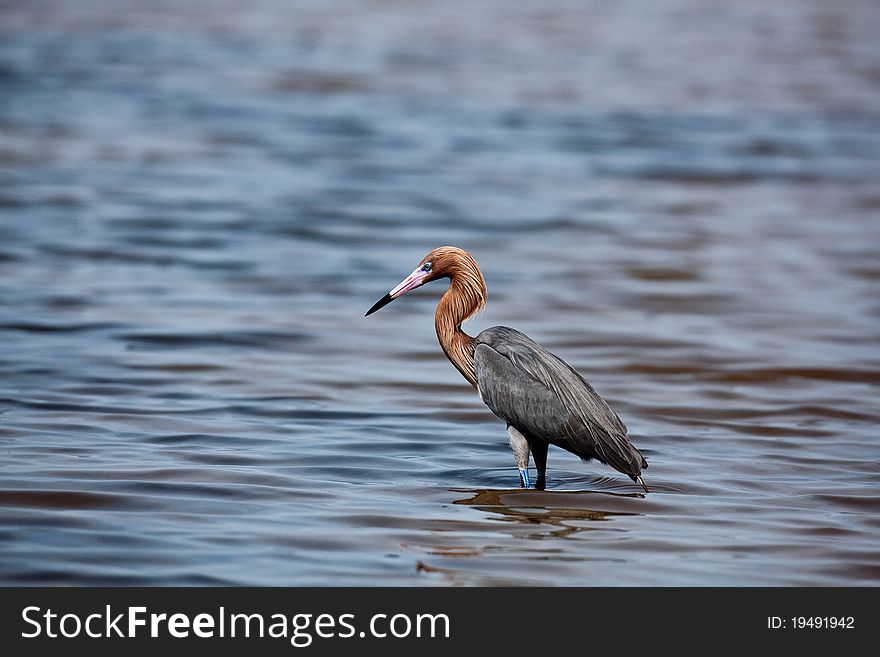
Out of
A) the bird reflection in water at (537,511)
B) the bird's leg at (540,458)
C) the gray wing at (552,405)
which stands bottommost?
the bird reflection in water at (537,511)

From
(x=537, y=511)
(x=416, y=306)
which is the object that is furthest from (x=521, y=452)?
(x=416, y=306)

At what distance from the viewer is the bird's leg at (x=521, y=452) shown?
7.68 meters

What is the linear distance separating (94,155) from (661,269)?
30.0 ft

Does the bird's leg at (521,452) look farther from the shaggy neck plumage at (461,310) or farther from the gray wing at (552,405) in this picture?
the shaggy neck plumage at (461,310)

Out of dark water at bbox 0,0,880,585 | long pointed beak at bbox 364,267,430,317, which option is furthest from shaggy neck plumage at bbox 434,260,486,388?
dark water at bbox 0,0,880,585

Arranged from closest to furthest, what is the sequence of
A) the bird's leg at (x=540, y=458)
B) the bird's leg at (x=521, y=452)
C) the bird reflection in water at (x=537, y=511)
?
the bird reflection in water at (x=537, y=511), the bird's leg at (x=521, y=452), the bird's leg at (x=540, y=458)

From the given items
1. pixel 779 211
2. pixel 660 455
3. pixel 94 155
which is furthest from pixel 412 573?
pixel 94 155

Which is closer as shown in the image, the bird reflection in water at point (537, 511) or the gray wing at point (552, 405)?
the bird reflection in water at point (537, 511)

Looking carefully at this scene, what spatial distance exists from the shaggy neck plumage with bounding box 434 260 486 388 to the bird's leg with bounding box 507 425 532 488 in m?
0.50

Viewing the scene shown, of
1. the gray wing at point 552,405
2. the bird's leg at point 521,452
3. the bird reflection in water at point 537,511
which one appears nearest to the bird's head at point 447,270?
the gray wing at point 552,405

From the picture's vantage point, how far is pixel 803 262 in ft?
49.8

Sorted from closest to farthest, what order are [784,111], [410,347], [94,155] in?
[410,347]
[94,155]
[784,111]

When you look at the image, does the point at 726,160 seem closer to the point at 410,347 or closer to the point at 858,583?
the point at 410,347

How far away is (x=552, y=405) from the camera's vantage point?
7570mm
